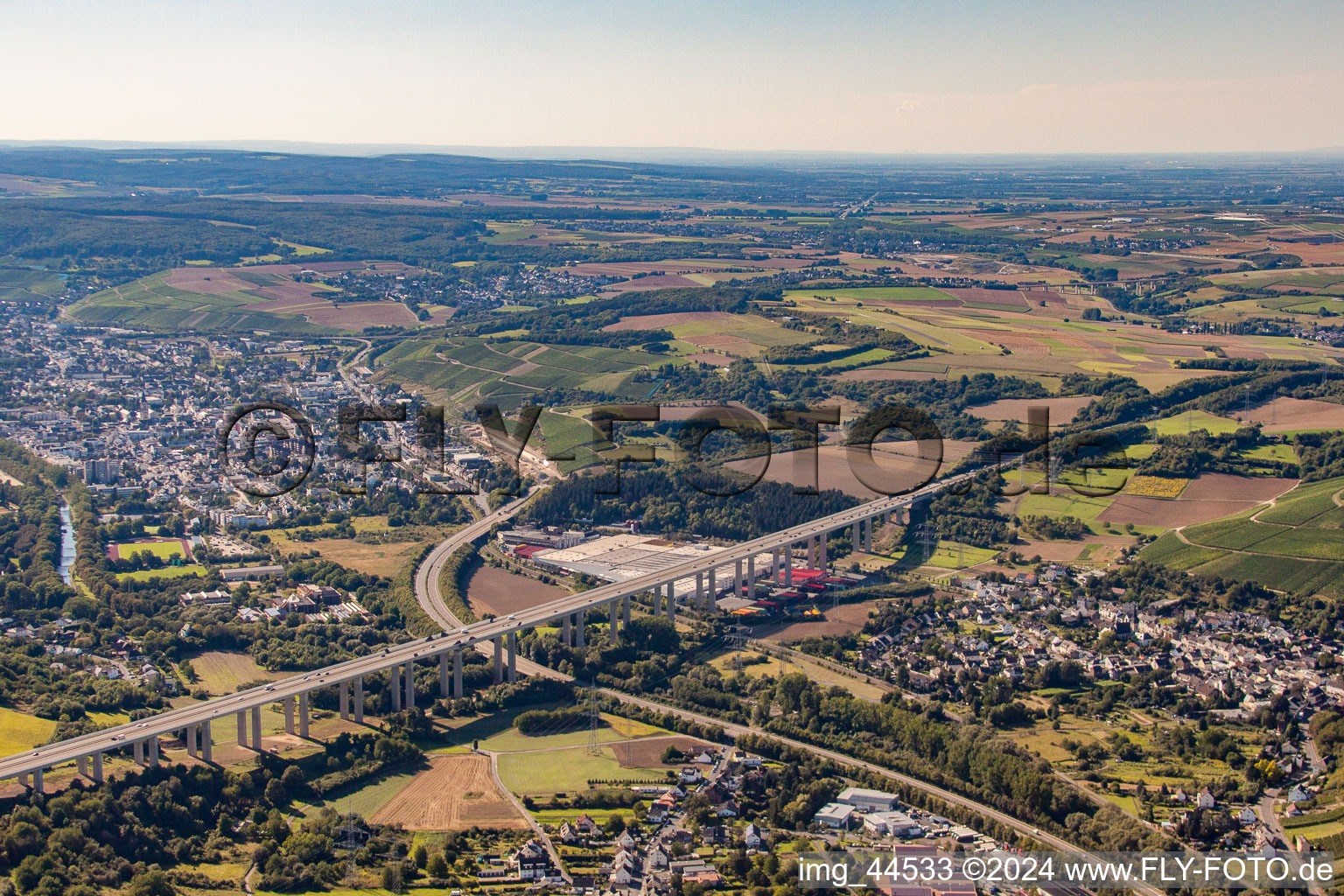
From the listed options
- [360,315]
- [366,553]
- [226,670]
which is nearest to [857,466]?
[366,553]

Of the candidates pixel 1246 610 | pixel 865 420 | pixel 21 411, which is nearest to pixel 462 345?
pixel 21 411

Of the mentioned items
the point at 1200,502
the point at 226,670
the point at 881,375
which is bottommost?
the point at 226,670

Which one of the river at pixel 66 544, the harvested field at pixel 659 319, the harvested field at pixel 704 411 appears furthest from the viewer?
the harvested field at pixel 659 319

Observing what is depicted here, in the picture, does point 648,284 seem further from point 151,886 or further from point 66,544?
point 151,886

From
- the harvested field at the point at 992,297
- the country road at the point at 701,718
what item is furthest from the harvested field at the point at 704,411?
the harvested field at the point at 992,297

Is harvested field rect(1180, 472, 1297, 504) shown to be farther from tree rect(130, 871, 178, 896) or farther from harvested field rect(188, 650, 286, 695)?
tree rect(130, 871, 178, 896)

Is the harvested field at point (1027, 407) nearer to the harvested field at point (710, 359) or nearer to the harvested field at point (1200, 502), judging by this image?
the harvested field at point (1200, 502)
